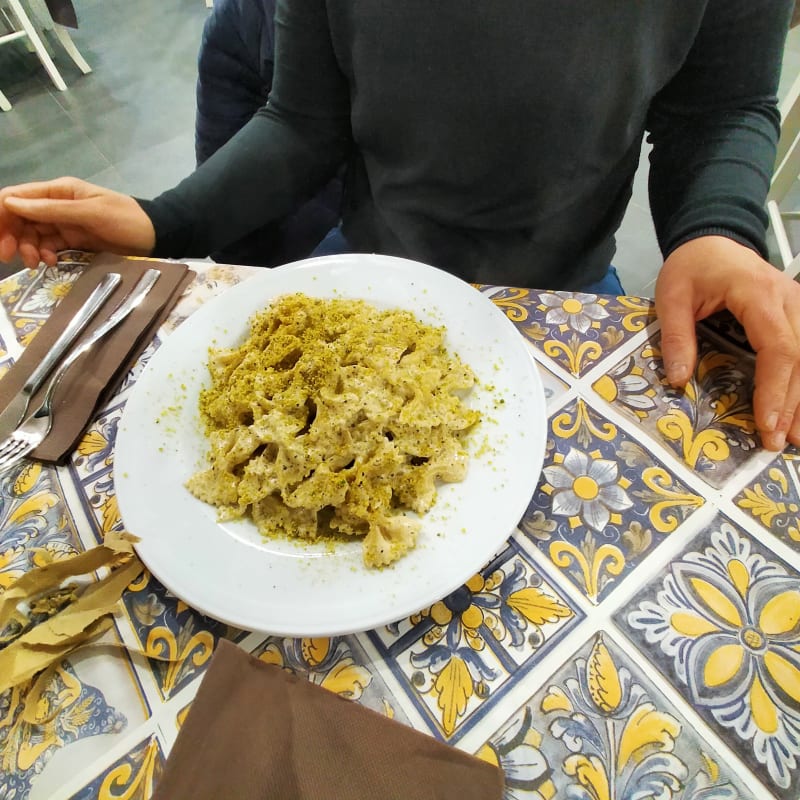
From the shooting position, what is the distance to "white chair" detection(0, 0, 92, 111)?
2518 millimetres

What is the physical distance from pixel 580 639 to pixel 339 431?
0.95ft

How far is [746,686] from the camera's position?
0.45 m

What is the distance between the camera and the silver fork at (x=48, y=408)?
2.05 ft

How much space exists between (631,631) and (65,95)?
3209 millimetres

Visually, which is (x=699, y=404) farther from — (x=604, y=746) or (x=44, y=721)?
(x=44, y=721)

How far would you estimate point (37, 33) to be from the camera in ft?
8.91

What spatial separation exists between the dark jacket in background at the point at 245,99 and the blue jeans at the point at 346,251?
4 centimetres

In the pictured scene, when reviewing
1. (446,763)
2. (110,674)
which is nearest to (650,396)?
(446,763)

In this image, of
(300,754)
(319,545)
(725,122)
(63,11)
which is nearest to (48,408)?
(319,545)

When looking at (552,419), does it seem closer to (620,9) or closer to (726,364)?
(726,364)

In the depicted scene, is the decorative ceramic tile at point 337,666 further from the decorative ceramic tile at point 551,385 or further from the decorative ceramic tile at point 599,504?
the decorative ceramic tile at point 551,385

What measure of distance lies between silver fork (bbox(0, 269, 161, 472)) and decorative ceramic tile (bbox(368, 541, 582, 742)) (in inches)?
17.2

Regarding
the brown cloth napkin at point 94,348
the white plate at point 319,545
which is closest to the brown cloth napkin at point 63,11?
the brown cloth napkin at point 94,348

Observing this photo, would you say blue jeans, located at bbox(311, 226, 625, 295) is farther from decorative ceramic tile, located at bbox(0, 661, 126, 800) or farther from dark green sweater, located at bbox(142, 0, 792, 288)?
decorative ceramic tile, located at bbox(0, 661, 126, 800)
